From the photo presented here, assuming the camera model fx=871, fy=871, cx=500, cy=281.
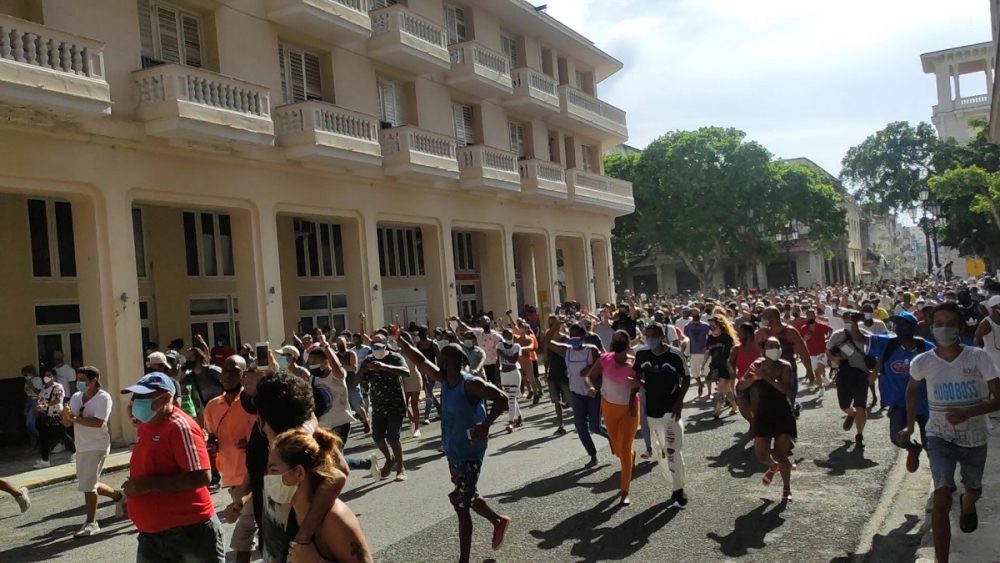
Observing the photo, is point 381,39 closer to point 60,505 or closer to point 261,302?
point 261,302

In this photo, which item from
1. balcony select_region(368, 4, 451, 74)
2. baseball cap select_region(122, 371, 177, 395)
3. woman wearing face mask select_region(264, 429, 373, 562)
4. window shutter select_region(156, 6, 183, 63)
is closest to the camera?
woman wearing face mask select_region(264, 429, 373, 562)

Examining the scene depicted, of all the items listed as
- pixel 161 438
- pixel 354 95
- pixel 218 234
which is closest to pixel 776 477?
pixel 161 438

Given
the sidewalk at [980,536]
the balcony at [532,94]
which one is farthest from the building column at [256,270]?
the sidewalk at [980,536]

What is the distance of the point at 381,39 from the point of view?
71.5 ft

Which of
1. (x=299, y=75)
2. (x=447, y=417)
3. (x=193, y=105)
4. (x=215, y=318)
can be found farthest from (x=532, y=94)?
(x=447, y=417)

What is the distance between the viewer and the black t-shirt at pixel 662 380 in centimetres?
861

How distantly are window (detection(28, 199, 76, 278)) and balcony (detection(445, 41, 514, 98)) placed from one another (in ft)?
36.0

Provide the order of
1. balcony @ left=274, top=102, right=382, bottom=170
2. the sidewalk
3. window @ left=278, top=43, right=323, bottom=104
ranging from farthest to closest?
1. window @ left=278, top=43, right=323, bottom=104
2. balcony @ left=274, top=102, right=382, bottom=170
3. the sidewalk

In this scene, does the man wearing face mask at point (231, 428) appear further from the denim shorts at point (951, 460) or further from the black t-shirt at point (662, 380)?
the denim shorts at point (951, 460)

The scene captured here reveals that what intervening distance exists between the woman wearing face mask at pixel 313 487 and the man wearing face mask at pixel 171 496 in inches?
55.6

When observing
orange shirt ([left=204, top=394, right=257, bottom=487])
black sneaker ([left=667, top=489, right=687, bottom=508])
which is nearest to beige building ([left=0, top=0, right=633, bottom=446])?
orange shirt ([left=204, top=394, right=257, bottom=487])

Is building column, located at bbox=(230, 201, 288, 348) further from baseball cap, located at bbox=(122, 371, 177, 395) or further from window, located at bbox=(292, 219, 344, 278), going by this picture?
baseball cap, located at bbox=(122, 371, 177, 395)

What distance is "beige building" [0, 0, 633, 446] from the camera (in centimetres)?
1515

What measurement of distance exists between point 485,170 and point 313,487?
867 inches
